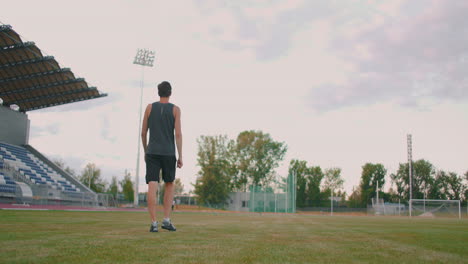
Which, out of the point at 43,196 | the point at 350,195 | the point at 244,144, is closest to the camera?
the point at 43,196

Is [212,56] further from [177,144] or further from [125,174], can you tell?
[125,174]

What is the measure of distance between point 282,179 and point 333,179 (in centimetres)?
4379

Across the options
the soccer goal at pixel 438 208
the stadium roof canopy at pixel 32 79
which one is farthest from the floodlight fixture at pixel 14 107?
the soccer goal at pixel 438 208

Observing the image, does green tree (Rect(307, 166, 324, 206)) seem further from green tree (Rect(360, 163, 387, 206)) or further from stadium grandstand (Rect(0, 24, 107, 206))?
stadium grandstand (Rect(0, 24, 107, 206))

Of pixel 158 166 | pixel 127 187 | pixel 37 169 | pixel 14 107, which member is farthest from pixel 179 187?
pixel 158 166

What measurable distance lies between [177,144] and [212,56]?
21.7m

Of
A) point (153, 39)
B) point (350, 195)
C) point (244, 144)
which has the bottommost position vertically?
point (350, 195)

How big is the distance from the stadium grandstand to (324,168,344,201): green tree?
190 feet

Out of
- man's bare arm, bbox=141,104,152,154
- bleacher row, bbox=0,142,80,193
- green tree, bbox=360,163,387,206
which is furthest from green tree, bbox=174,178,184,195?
man's bare arm, bbox=141,104,152,154

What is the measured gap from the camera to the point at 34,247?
3273mm

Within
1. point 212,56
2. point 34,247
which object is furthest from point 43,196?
point 34,247

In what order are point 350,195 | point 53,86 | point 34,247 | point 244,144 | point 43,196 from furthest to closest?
point 350,195
point 244,144
point 53,86
point 43,196
point 34,247

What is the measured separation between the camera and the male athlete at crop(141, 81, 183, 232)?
530 cm

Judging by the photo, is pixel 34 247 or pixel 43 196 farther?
pixel 43 196
